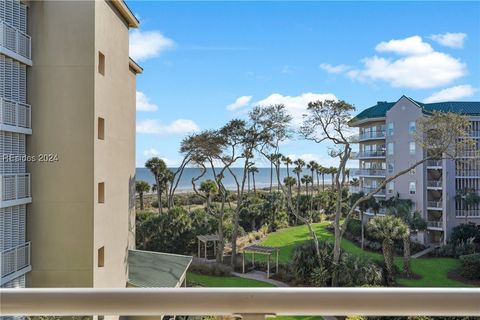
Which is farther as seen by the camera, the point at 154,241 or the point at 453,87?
the point at 154,241

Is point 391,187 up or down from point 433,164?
down

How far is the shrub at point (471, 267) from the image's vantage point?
21.4 ft

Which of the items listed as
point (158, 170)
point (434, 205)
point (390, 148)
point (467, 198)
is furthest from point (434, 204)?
point (158, 170)

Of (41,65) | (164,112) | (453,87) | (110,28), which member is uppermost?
(110,28)

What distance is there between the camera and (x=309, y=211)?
8.86m

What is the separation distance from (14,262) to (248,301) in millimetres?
2982

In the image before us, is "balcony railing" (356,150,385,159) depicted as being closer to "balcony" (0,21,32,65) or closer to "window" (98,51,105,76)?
"window" (98,51,105,76)

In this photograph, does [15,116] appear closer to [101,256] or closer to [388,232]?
[101,256]

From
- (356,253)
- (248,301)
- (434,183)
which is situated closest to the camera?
(248,301)

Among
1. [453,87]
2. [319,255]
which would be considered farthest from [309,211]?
[453,87]

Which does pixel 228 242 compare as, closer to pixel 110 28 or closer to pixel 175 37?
pixel 110 28

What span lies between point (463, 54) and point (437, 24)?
1.09ft

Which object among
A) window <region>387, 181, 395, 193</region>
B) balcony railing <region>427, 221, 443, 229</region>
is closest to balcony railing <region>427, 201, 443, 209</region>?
balcony railing <region>427, 221, 443, 229</region>

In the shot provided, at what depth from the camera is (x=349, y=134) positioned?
7.17 metres
